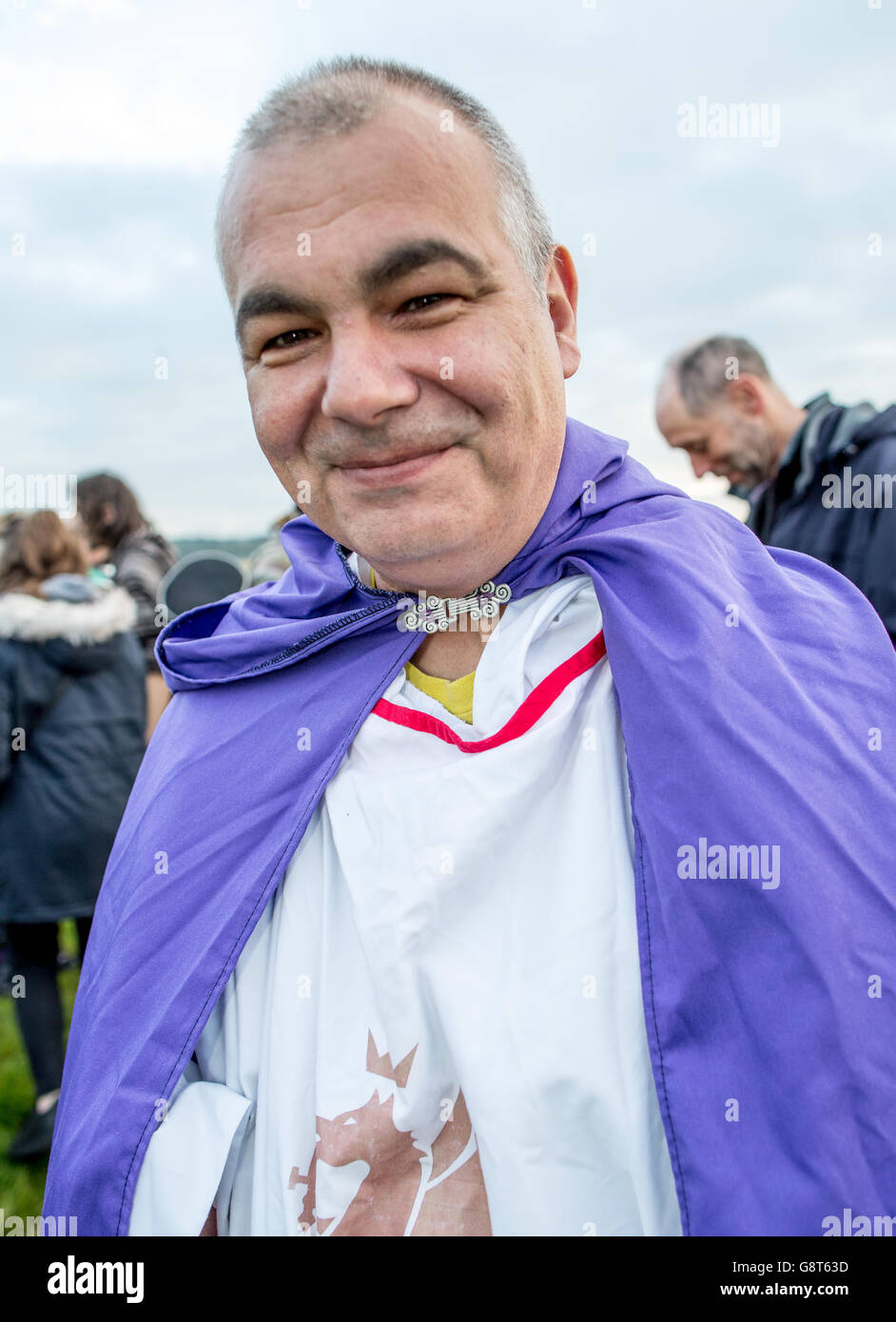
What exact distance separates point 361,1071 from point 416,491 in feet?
2.35

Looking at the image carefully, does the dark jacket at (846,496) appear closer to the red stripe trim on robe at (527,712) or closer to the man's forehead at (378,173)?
the red stripe trim on robe at (527,712)

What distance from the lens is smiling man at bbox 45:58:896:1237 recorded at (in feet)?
3.50

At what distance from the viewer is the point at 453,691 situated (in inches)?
52.3

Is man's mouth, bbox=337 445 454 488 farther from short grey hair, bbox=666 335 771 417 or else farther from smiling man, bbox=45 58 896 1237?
short grey hair, bbox=666 335 771 417

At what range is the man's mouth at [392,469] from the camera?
1151 millimetres

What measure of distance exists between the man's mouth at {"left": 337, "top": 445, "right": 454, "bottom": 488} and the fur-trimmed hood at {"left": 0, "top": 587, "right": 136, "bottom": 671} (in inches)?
112

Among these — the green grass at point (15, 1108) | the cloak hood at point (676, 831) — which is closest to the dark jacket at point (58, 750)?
the green grass at point (15, 1108)

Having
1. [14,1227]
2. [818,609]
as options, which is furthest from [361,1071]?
[14,1227]

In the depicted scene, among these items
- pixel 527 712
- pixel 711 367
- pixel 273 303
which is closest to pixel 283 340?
pixel 273 303

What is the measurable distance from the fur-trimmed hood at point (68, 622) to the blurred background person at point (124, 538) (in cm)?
64

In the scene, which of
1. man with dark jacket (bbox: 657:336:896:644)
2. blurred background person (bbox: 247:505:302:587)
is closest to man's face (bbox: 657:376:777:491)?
man with dark jacket (bbox: 657:336:896:644)

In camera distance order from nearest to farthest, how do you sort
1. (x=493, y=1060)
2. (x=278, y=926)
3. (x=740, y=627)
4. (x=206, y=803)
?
(x=493, y=1060) < (x=740, y=627) < (x=278, y=926) < (x=206, y=803)
